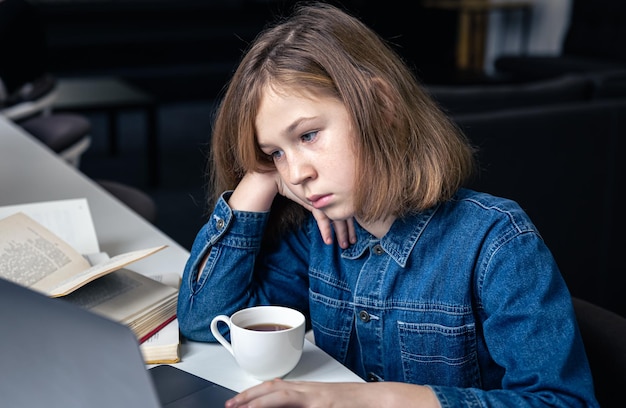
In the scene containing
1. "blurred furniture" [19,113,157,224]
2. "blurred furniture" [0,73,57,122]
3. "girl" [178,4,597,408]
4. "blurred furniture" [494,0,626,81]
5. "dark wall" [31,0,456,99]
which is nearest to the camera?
"girl" [178,4,597,408]

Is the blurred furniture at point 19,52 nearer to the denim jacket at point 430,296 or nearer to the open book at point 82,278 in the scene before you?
the open book at point 82,278

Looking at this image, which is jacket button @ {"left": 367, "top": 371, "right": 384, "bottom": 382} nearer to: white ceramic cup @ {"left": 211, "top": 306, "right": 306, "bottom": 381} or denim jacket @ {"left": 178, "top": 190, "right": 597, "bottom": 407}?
denim jacket @ {"left": 178, "top": 190, "right": 597, "bottom": 407}

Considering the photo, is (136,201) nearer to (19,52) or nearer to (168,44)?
(19,52)

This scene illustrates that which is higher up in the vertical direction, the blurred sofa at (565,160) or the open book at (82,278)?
the open book at (82,278)

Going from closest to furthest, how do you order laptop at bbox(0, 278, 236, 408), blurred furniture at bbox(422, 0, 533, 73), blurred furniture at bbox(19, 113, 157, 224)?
laptop at bbox(0, 278, 236, 408) → blurred furniture at bbox(19, 113, 157, 224) → blurred furniture at bbox(422, 0, 533, 73)

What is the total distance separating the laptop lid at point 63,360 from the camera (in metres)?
0.40

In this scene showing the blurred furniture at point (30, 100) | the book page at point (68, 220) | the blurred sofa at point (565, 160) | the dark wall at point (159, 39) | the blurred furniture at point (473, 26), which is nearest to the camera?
the book page at point (68, 220)

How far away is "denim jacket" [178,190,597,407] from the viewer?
863mm

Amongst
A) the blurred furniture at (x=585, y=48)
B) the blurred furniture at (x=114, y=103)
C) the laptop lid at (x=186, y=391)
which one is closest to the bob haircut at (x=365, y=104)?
the laptop lid at (x=186, y=391)

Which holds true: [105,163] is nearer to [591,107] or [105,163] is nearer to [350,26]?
[591,107]

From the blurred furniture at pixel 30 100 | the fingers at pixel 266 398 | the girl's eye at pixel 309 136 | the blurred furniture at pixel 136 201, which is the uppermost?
the girl's eye at pixel 309 136

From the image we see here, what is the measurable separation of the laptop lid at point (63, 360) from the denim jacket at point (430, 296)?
1.59 ft

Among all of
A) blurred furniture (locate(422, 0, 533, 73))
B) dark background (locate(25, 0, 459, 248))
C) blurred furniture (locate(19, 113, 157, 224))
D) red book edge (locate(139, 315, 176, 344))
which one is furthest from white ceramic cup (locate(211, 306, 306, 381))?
blurred furniture (locate(422, 0, 533, 73))

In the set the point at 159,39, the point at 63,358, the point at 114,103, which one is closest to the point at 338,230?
the point at 63,358
